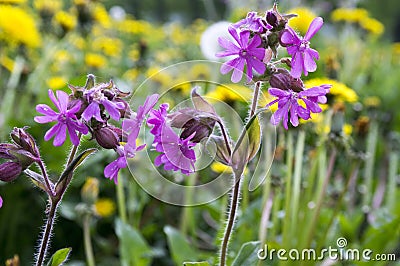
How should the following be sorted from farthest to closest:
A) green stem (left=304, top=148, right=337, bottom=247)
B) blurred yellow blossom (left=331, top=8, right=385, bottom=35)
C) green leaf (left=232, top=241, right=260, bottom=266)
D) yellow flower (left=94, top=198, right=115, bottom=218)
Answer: blurred yellow blossom (left=331, top=8, right=385, bottom=35) → yellow flower (left=94, top=198, right=115, bottom=218) → green stem (left=304, top=148, right=337, bottom=247) → green leaf (left=232, top=241, right=260, bottom=266)

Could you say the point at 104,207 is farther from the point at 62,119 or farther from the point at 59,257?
the point at 62,119

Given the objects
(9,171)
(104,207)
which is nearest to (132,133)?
(9,171)

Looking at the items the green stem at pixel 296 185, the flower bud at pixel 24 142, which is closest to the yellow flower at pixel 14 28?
the green stem at pixel 296 185

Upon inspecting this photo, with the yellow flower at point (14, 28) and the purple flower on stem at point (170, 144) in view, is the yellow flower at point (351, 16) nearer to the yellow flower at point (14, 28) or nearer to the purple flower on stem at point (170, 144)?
the yellow flower at point (14, 28)

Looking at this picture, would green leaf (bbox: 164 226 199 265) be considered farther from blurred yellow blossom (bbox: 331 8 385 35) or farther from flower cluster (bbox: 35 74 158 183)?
blurred yellow blossom (bbox: 331 8 385 35)

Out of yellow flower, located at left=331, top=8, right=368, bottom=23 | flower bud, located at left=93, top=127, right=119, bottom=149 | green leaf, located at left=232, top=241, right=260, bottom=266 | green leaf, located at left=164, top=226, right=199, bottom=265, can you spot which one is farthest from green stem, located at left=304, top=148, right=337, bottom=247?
yellow flower, located at left=331, top=8, right=368, bottom=23

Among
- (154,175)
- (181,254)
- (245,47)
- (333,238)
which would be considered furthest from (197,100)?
(333,238)
